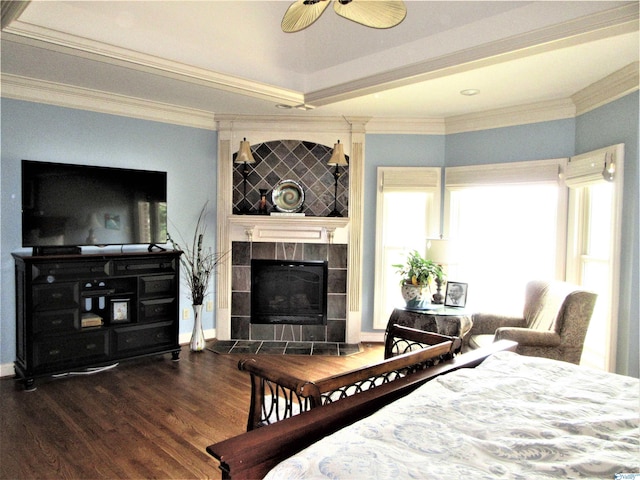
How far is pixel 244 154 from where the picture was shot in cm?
465

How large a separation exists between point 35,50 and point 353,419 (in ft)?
10.7

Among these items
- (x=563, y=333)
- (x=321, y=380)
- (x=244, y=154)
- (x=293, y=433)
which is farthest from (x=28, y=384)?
(x=563, y=333)

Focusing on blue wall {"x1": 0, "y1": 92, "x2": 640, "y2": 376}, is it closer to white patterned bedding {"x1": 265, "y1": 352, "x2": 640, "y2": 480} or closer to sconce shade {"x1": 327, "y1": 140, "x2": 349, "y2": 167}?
sconce shade {"x1": 327, "y1": 140, "x2": 349, "y2": 167}

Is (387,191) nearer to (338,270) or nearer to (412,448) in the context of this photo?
(338,270)

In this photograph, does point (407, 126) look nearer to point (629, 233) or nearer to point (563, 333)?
point (629, 233)

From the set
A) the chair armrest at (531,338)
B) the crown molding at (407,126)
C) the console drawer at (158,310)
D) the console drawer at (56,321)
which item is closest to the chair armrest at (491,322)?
the chair armrest at (531,338)

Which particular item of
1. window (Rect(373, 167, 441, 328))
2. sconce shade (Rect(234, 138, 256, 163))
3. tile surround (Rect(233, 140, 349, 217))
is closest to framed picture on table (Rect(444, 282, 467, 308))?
window (Rect(373, 167, 441, 328))

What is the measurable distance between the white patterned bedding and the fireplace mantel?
299cm

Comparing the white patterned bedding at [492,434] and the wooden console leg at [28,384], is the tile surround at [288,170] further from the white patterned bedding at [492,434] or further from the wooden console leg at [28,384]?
the white patterned bedding at [492,434]

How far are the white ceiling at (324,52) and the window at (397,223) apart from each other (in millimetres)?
844

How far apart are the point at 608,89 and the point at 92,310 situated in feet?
15.6

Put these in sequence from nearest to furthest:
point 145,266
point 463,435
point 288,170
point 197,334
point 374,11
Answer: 1. point 463,435
2. point 374,11
3. point 145,266
4. point 197,334
5. point 288,170

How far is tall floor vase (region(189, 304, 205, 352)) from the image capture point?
4551mm

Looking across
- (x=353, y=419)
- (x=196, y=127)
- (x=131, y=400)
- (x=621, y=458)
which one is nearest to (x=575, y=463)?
(x=621, y=458)
